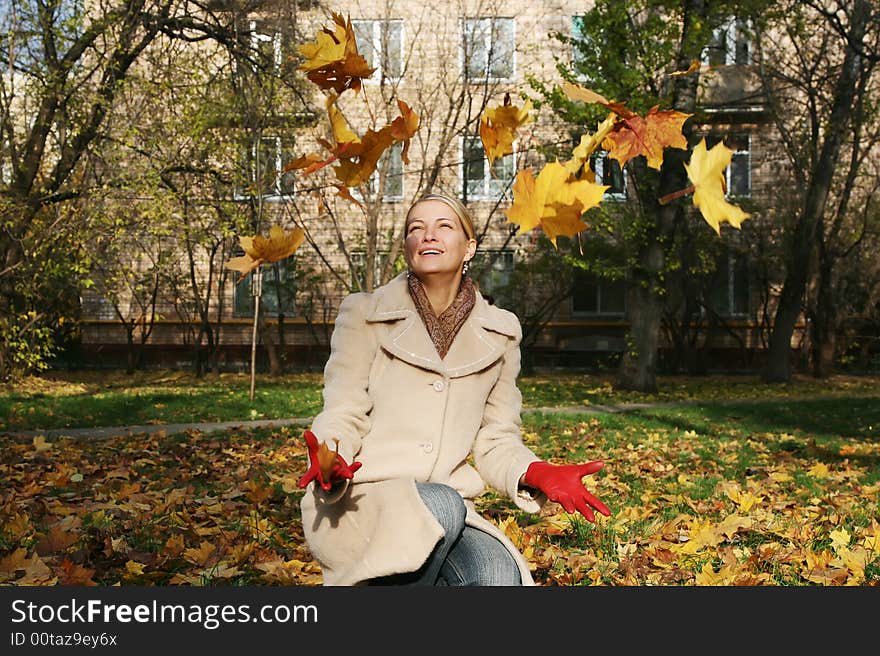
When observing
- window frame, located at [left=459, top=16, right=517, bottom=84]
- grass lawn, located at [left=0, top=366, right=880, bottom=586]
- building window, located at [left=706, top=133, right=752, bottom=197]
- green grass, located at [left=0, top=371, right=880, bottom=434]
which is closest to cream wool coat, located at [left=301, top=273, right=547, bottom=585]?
grass lawn, located at [left=0, top=366, right=880, bottom=586]

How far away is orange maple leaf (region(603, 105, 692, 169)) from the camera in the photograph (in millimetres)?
2123

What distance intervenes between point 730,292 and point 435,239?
24.4 m

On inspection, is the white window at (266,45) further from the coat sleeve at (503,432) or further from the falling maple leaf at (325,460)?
the falling maple leaf at (325,460)

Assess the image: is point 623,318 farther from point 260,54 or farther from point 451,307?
point 451,307

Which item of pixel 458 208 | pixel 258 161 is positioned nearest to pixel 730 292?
pixel 258 161

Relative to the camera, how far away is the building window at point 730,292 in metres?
25.1

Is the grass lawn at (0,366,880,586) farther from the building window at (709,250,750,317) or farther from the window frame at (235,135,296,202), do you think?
the building window at (709,250,750,317)

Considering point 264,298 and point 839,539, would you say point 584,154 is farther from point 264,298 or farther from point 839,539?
point 264,298

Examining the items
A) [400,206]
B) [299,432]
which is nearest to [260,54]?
[299,432]

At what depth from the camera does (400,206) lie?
2519 centimetres

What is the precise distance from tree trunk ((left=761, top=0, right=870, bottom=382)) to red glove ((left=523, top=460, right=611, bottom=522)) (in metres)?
16.5

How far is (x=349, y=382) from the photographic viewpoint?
2.68 meters

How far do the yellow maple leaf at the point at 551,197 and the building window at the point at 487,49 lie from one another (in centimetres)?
1727

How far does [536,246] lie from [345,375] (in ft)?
69.6
